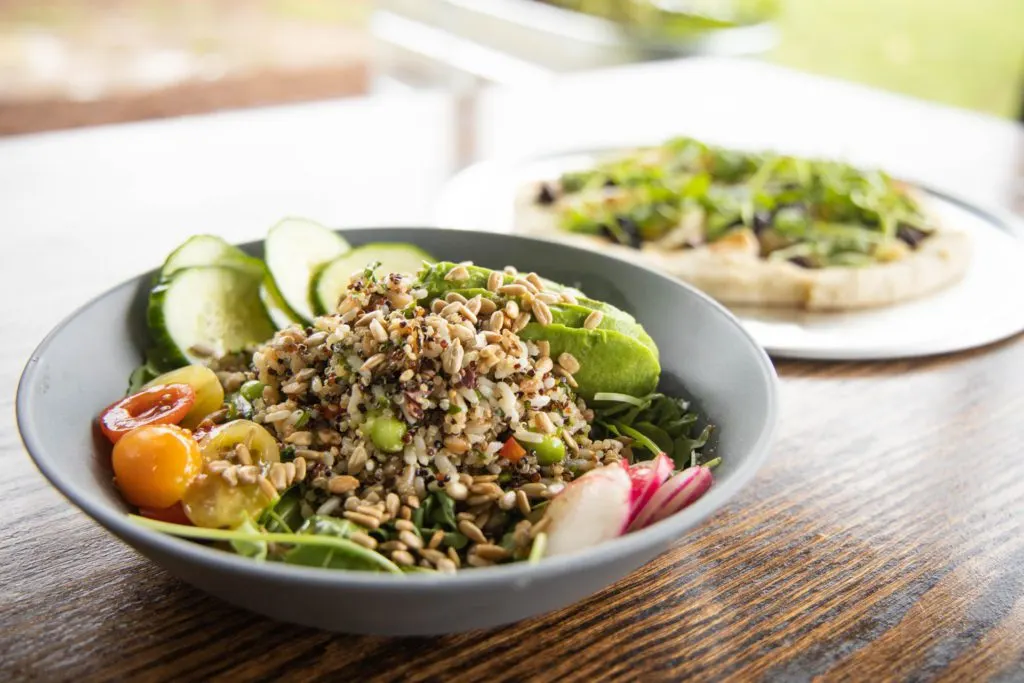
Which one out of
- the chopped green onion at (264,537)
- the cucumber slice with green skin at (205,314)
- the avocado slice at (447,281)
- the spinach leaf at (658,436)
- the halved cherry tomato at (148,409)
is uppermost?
the avocado slice at (447,281)

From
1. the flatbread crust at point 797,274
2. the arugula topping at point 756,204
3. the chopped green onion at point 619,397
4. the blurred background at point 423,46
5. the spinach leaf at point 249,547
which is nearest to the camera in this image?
the spinach leaf at point 249,547

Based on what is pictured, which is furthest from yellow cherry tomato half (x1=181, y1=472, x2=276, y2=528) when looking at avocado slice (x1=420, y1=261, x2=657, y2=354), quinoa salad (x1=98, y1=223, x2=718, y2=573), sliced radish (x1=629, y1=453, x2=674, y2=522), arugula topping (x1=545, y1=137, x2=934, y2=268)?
arugula topping (x1=545, y1=137, x2=934, y2=268)

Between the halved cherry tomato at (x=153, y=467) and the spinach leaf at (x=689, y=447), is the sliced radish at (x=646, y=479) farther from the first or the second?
the halved cherry tomato at (x=153, y=467)

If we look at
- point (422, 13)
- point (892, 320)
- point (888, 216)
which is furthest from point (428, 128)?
point (422, 13)

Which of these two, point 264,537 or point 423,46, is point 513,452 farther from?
point 423,46

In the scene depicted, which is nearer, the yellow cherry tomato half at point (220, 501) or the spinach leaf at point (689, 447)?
the yellow cherry tomato half at point (220, 501)

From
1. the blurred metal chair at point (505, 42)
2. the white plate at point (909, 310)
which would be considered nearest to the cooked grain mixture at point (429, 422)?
the white plate at point (909, 310)

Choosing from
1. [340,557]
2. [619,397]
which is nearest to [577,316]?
[619,397]
